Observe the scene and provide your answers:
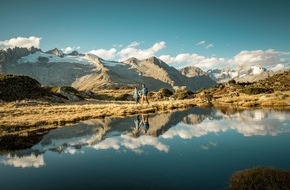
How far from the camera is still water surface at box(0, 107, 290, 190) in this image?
15852 mm

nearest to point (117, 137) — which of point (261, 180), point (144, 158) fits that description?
point (144, 158)

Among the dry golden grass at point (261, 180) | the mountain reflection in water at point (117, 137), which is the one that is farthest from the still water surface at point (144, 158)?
the dry golden grass at point (261, 180)

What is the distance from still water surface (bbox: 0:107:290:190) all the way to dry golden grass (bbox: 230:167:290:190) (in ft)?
2.23

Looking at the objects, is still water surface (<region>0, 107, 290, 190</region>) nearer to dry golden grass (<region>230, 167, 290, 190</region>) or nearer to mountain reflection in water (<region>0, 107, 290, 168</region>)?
mountain reflection in water (<region>0, 107, 290, 168</region>)

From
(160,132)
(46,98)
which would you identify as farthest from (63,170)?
(46,98)

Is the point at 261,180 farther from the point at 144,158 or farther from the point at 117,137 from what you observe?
the point at 117,137

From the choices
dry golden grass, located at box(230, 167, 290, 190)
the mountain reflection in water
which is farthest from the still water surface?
dry golden grass, located at box(230, 167, 290, 190)

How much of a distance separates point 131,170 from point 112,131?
1619cm

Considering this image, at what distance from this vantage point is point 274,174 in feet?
47.6

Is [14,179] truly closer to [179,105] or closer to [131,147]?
[131,147]

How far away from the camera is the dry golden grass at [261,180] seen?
13469 millimetres

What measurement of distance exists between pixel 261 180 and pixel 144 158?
8419 mm

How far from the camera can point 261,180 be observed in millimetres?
14133

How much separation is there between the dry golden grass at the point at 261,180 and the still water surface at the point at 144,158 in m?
0.68
